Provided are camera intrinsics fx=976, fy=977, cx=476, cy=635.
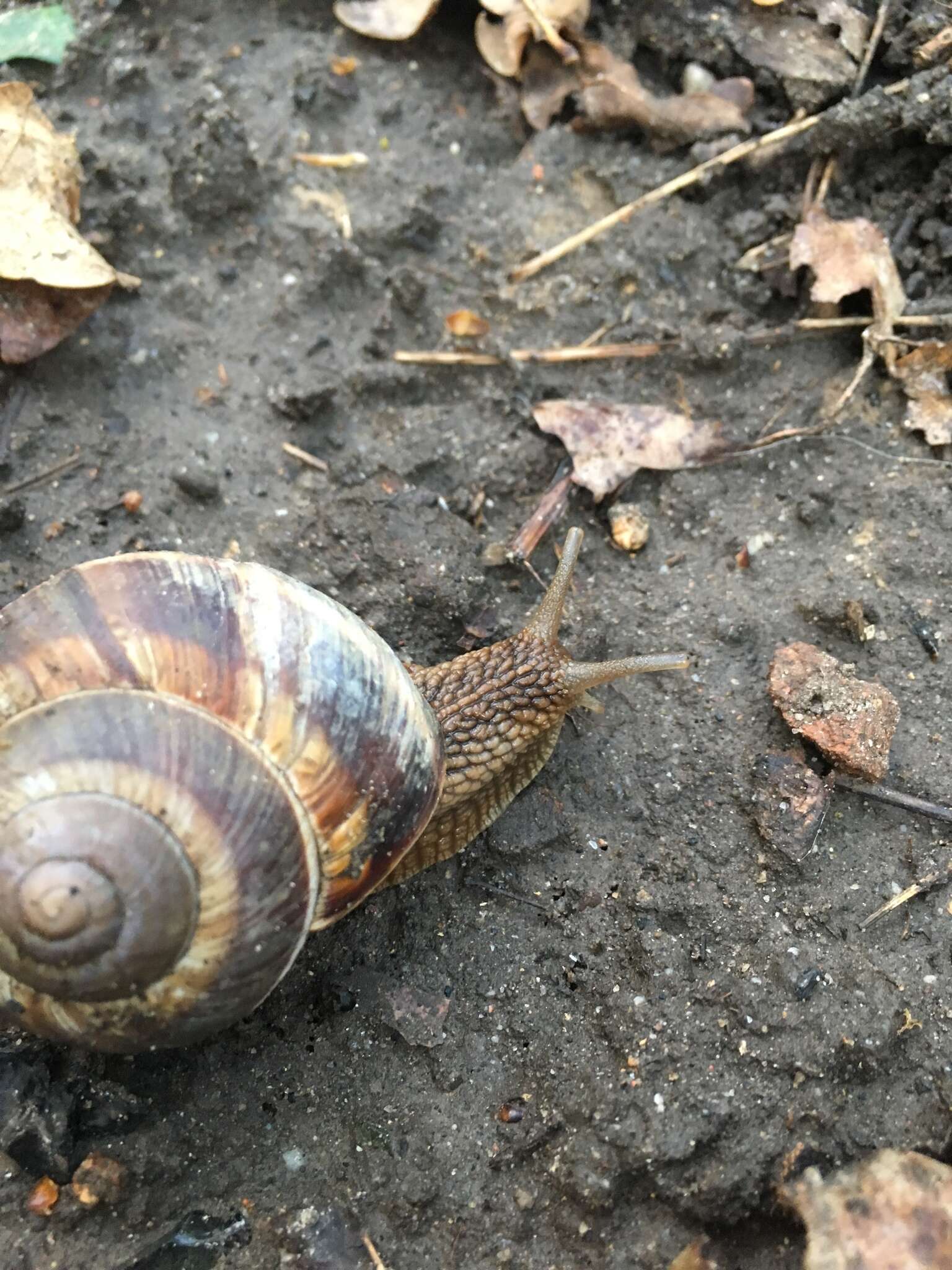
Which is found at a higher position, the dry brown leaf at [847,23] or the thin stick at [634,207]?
the dry brown leaf at [847,23]

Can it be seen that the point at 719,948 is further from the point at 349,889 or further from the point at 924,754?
the point at 349,889

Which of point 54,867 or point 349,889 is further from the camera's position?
point 349,889

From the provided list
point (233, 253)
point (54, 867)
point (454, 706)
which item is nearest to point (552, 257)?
point (233, 253)

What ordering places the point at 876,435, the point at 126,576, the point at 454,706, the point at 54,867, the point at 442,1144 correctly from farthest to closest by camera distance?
the point at 876,435
the point at 454,706
the point at 442,1144
the point at 126,576
the point at 54,867

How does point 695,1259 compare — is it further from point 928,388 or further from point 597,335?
point 597,335

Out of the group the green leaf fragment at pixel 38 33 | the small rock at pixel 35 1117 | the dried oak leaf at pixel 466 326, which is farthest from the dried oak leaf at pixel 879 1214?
the green leaf fragment at pixel 38 33

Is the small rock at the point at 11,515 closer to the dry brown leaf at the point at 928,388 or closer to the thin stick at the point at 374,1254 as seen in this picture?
the thin stick at the point at 374,1254
